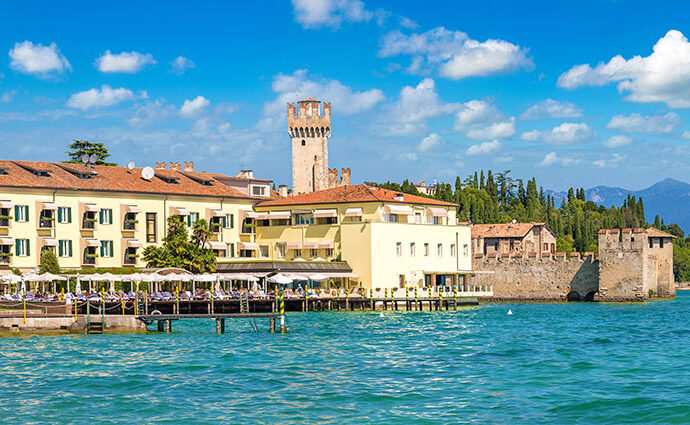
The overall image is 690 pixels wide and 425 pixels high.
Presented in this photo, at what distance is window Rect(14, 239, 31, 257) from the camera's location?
69.9 m

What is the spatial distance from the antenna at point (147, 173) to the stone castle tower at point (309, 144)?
2733cm

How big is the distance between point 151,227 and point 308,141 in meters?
32.0

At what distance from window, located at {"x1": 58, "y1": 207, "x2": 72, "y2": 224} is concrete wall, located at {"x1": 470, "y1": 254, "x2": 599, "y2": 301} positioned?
3937 centimetres

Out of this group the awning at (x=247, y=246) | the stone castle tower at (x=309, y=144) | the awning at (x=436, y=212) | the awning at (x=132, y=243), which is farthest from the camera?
the stone castle tower at (x=309, y=144)

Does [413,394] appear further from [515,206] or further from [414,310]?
[515,206]

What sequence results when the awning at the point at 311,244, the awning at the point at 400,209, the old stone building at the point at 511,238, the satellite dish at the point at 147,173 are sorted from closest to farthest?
the satellite dish at the point at 147,173, the awning at the point at 400,209, the awning at the point at 311,244, the old stone building at the point at 511,238

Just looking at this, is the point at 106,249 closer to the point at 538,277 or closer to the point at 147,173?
the point at 147,173

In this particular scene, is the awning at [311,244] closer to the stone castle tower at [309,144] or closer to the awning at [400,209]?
the awning at [400,209]

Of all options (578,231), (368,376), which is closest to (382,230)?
(368,376)

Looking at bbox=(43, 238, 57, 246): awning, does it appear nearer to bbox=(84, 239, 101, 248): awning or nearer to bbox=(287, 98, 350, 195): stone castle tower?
bbox=(84, 239, 101, 248): awning

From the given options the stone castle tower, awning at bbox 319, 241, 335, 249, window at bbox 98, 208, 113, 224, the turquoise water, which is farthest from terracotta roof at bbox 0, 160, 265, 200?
the turquoise water

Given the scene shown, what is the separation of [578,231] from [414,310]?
66799mm

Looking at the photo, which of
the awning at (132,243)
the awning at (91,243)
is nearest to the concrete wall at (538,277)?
the awning at (132,243)

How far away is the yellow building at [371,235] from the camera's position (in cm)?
7962
